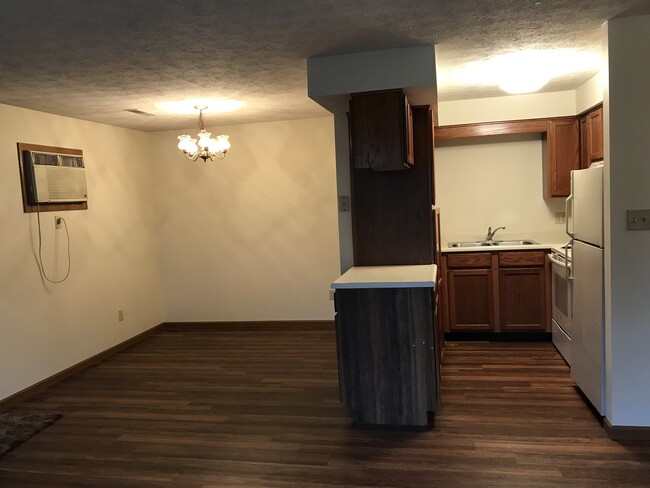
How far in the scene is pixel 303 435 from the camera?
10.4 ft

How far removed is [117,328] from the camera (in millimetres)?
5258

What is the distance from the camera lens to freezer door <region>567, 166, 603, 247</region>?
118 inches

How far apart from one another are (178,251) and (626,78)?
4.60m

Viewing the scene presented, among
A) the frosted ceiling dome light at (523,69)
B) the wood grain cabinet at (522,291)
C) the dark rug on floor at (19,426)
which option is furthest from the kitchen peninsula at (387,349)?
the dark rug on floor at (19,426)

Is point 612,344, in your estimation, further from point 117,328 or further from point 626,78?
point 117,328

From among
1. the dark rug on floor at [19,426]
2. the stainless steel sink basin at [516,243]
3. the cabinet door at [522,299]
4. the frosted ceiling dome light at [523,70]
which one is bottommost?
the dark rug on floor at [19,426]

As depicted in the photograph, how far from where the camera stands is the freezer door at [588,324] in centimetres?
Result: 304

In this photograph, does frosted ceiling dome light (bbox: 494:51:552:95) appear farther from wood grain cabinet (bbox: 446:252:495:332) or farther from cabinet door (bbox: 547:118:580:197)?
wood grain cabinet (bbox: 446:252:495:332)

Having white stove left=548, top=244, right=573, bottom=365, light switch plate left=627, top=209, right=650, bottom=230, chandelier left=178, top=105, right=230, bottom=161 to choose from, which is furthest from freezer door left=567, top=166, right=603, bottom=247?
chandelier left=178, top=105, right=230, bottom=161

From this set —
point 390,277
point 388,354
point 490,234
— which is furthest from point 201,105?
point 490,234

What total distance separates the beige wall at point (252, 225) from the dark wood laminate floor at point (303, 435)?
125 cm

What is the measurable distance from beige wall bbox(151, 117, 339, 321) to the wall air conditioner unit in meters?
1.25

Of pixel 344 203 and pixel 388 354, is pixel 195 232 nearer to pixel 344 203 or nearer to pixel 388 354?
pixel 344 203

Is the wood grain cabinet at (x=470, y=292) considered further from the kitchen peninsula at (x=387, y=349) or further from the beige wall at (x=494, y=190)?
the kitchen peninsula at (x=387, y=349)
